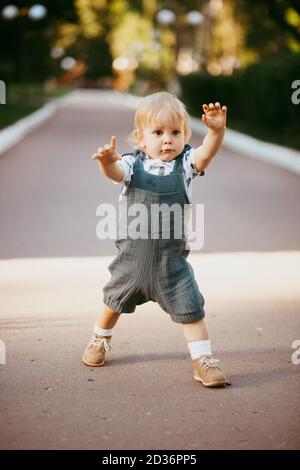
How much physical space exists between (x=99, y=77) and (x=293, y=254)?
127175 millimetres

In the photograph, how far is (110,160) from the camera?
396 cm

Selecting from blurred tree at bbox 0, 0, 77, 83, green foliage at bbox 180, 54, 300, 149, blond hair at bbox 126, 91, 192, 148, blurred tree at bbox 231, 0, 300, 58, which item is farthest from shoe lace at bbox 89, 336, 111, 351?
blurred tree at bbox 0, 0, 77, 83

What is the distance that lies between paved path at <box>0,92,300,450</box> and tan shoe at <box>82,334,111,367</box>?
64 mm

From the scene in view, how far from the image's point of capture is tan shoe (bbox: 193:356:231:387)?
4078 millimetres

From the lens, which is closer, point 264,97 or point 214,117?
point 214,117

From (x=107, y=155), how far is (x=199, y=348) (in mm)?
1059

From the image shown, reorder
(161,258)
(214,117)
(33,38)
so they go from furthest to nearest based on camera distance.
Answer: (33,38)
(161,258)
(214,117)

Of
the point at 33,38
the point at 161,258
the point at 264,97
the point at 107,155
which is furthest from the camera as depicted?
the point at 33,38

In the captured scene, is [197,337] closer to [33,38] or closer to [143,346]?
[143,346]

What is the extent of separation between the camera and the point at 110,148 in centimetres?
391

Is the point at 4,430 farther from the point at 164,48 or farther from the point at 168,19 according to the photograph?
the point at 164,48

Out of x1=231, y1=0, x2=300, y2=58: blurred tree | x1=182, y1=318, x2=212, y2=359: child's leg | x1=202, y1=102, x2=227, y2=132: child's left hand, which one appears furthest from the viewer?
x1=231, y1=0, x2=300, y2=58: blurred tree

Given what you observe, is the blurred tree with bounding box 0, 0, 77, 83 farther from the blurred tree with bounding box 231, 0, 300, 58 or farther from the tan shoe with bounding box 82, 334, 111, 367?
the tan shoe with bounding box 82, 334, 111, 367

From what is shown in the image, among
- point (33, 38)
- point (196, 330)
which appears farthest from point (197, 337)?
point (33, 38)
